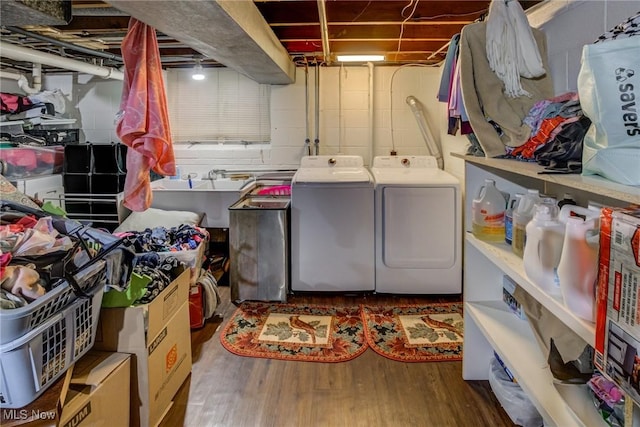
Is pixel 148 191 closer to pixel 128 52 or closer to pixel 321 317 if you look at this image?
pixel 128 52

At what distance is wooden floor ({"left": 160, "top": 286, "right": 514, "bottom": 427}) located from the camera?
2016 mm

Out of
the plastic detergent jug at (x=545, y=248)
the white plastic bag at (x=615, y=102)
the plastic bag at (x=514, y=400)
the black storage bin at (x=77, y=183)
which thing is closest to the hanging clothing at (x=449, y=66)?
the plastic detergent jug at (x=545, y=248)

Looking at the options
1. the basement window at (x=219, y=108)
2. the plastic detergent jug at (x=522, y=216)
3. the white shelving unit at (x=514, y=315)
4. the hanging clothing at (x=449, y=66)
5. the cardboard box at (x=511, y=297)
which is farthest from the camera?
the basement window at (x=219, y=108)

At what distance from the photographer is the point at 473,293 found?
2195mm

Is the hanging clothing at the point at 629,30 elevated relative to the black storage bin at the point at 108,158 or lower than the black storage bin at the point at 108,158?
elevated

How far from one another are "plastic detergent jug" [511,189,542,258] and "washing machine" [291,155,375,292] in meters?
1.86

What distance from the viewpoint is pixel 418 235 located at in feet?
11.4

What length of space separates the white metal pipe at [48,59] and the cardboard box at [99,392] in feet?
9.07

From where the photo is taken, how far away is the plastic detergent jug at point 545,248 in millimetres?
1289

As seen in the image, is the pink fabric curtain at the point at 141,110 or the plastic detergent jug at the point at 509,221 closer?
the plastic detergent jug at the point at 509,221

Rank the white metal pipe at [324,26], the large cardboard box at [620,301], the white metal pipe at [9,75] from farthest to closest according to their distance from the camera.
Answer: the white metal pipe at [9,75], the white metal pipe at [324,26], the large cardboard box at [620,301]

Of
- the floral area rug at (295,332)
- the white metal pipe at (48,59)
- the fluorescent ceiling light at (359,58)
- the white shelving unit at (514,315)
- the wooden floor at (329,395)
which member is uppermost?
the fluorescent ceiling light at (359,58)

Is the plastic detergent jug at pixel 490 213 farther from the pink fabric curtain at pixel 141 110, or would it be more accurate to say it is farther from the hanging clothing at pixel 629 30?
the pink fabric curtain at pixel 141 110

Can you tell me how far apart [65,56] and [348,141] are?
2.86 meters
